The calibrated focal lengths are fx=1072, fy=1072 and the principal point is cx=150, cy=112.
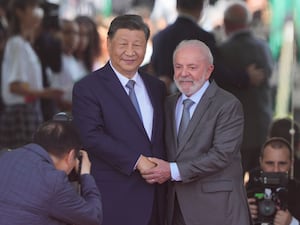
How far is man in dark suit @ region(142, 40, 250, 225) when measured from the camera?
17.7 ft

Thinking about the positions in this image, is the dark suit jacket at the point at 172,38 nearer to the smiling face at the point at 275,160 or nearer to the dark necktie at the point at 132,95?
the smiling face at the point at 275,160

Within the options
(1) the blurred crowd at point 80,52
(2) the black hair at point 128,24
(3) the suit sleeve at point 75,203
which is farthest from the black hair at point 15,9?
(3) the suit sleeve at point 75,203

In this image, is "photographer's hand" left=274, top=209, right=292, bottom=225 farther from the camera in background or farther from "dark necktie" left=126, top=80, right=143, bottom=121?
"dark necktie" left=126, top=80, right=143, bottom=121

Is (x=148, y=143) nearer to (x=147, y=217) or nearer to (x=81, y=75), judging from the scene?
(x=147, y=217)

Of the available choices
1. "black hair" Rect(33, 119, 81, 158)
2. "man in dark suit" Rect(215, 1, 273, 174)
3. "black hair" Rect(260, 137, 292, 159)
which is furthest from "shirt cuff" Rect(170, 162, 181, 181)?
"man in dark suit" Rect(215, 1, 273, 174)

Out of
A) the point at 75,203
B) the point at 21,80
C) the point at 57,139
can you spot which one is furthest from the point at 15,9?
the point at 75,203

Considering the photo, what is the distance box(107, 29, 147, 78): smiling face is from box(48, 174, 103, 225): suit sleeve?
858 mm

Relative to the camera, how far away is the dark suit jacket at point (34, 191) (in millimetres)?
4496

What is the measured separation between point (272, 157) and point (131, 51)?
1445 millimetres

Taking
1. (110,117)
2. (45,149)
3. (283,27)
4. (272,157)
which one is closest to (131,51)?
(110,117)

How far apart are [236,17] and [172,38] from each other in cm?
60

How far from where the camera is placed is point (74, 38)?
7.94 meters

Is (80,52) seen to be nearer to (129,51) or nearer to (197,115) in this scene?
(129,51)

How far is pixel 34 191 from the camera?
4496 millimetres
